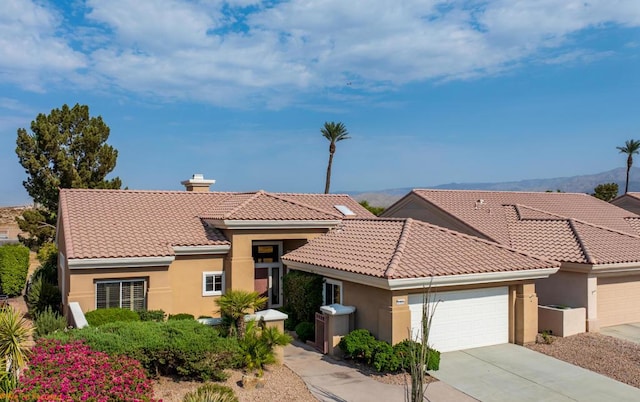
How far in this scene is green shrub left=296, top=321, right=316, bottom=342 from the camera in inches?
682

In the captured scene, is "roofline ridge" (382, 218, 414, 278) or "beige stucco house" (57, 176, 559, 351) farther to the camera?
"beige stucco house" (57, 176, 559, 351)

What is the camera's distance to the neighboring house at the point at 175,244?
57.2ft

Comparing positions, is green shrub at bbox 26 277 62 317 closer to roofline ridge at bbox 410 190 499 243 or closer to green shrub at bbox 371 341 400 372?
green shrub at bbox 371 341 400 372

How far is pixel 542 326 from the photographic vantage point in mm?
18219

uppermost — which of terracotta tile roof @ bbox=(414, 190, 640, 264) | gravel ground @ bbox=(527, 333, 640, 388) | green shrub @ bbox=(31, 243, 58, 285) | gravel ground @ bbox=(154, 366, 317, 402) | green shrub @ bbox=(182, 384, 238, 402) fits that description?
terracotta tile roof @ bbox=(414, 190, 640, 264)

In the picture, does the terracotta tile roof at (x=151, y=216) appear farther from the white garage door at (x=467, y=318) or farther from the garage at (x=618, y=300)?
the garage at (x=618, y=300)

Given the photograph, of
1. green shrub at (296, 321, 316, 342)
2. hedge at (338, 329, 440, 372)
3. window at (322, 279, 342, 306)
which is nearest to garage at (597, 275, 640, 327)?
hedge at (338, 329, 440, 372)

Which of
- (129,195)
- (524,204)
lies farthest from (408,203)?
(129,195)

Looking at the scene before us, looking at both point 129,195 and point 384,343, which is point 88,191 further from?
point 384,343

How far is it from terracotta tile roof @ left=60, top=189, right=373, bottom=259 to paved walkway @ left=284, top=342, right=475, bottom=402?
6789 millimetres

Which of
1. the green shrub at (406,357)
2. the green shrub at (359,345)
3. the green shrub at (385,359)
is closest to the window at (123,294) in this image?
the green shrub at (359,345)

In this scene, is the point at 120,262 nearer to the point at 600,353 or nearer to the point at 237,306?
the point at 237,306

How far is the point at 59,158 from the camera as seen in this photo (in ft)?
112

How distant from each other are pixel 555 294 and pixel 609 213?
13.9 metres
